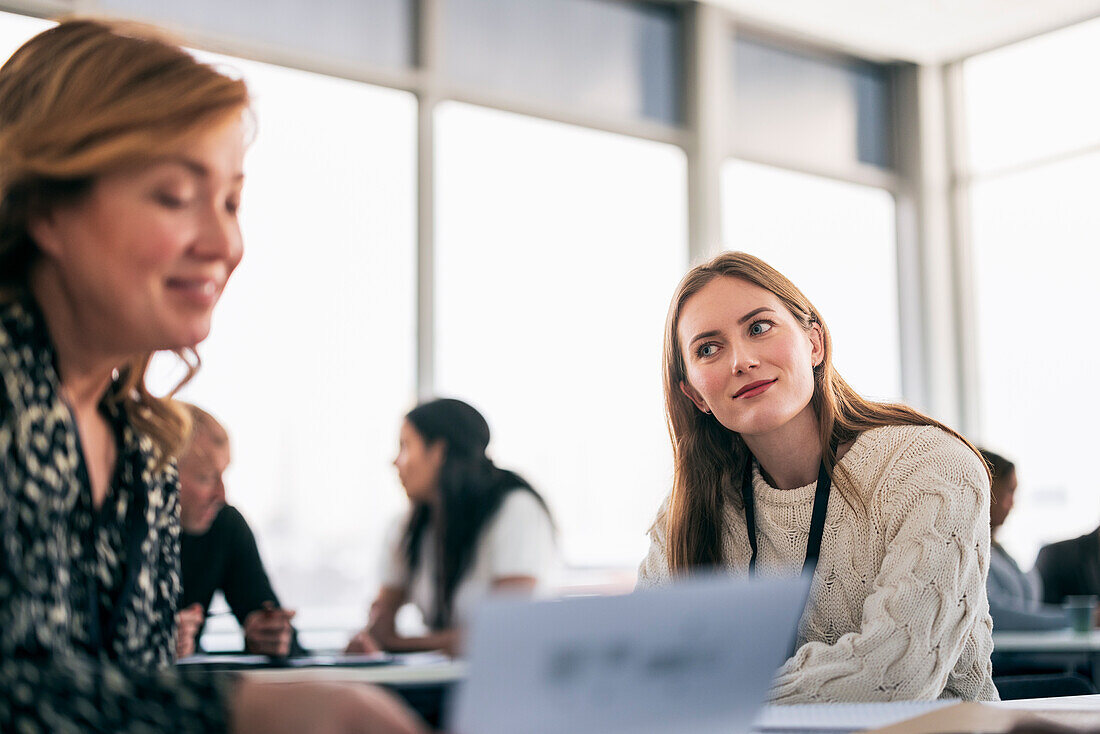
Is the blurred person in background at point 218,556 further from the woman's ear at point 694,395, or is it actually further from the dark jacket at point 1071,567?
the dark jacket at point 1071,567

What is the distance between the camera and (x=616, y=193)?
5996 millimetres

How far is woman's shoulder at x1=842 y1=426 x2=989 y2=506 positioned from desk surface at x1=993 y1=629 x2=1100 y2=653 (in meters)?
2.33

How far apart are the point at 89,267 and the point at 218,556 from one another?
2.69 meters

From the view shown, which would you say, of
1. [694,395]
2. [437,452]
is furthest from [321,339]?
[694,395]

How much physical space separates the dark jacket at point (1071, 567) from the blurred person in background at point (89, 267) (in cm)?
488

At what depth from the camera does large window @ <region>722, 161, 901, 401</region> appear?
655cm

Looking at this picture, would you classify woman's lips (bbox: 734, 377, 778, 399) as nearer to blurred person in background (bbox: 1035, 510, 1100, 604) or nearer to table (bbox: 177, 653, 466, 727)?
table (bbox: 177, 653, 466, 727)

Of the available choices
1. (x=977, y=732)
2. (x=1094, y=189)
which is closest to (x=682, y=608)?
(x=977, y=732)

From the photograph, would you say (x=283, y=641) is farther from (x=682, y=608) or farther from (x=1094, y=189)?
(x=1094, y=189)

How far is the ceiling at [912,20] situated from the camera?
21.1ft

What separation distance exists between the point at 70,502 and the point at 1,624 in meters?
0.18

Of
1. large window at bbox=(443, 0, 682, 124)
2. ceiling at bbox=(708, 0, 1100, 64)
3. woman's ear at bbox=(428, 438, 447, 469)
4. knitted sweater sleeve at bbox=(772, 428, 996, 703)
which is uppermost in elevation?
ceiling at bbox=(708, 0, 1100, 64)

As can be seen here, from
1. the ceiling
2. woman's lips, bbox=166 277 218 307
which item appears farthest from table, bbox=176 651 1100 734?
the ceiling

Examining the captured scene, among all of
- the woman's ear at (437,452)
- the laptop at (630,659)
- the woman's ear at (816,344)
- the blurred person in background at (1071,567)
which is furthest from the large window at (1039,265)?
the laptop at (630,659)
